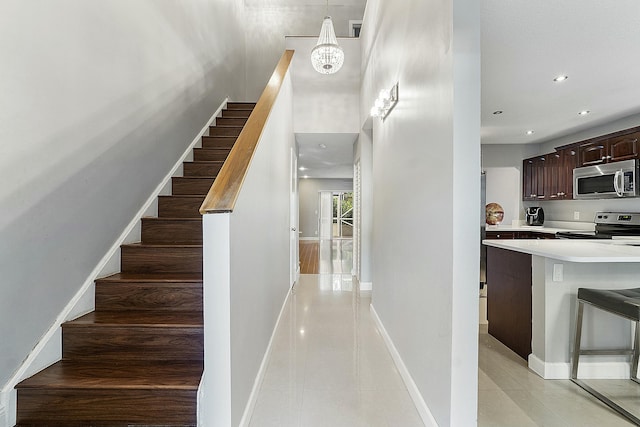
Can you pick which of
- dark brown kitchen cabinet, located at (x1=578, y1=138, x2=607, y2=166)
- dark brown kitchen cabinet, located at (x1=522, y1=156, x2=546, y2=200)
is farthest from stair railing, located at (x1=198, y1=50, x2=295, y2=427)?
dark brown kitchen cabinet, located at (x1=522, y1=156, x2=546, y2=200)

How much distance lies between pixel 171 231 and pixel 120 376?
1174mm

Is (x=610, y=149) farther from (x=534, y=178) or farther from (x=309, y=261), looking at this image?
(x=309, y=261)

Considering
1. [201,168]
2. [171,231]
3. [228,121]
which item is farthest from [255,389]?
Result: [228,121]

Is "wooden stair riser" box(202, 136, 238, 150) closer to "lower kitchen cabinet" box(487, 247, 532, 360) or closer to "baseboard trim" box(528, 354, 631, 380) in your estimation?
"lower kitchen cabinet" box(487, 247, 532, 360)

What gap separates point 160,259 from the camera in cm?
226

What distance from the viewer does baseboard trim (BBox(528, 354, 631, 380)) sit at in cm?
221

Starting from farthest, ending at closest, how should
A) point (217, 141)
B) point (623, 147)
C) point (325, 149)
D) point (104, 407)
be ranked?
1. point (325, 149)
2. point (623, 147)
3. point (217, 141)
4. point (104, 407)

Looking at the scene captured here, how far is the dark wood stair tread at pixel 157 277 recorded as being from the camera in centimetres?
200

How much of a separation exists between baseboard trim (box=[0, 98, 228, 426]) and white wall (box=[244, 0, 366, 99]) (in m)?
4.26

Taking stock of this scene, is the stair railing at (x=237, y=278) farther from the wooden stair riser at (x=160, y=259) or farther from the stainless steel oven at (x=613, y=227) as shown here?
the stainless steel oven at (x=613, y=227)

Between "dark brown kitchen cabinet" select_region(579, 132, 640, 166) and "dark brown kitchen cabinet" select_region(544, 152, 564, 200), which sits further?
"dark brown kitchen cabinet" select_region(544, 152, 564, 200)

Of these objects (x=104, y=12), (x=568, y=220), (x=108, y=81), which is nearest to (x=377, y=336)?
(x=108, y=81)

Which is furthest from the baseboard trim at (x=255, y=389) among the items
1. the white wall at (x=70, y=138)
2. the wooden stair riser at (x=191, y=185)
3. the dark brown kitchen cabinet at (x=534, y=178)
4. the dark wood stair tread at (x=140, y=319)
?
the dark brown kitchen cabinet at (x=534, y=178)

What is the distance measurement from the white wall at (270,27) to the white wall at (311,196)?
5.72m
